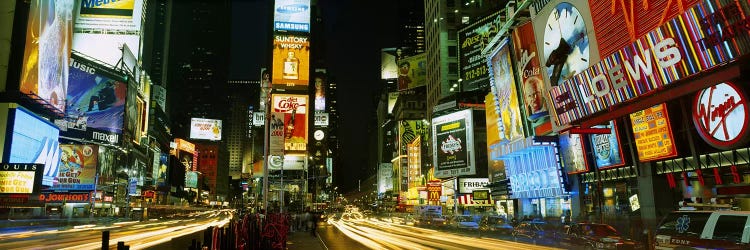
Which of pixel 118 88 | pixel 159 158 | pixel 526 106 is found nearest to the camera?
pixel 526 106

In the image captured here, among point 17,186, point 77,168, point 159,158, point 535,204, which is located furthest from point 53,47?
point 159,158

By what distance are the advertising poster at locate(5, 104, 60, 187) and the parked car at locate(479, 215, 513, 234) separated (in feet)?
127

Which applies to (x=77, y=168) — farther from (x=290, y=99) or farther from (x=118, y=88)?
(x=290, y=99)

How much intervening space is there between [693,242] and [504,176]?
44.5 metres

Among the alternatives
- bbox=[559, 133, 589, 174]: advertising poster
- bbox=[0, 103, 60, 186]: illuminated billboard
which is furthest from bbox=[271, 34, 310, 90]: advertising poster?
bbox=[559, 133, 589, 174]: advertising poster

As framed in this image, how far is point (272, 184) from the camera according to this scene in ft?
324

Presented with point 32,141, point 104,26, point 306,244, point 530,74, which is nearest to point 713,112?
point 530,74

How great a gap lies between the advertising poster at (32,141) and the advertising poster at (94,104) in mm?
16687

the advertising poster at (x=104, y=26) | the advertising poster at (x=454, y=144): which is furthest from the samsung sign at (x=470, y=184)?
the advertising poster at (x=104, y=26)

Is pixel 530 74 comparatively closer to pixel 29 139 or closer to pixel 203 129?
pixel 29 139

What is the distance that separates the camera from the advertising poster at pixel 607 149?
1224 inches

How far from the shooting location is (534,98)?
38.1m

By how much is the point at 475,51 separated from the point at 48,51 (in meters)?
50.5

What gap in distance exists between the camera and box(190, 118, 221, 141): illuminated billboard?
164000mm
